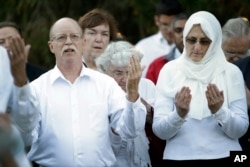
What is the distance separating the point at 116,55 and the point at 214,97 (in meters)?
1.02

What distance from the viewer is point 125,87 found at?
7922mm

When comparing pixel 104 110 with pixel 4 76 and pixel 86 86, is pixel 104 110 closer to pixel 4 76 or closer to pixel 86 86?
pixel 86 86

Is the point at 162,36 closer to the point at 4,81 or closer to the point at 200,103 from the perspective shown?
the point at 200,103

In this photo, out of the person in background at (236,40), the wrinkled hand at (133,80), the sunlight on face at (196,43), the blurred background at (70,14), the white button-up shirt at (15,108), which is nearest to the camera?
the white button-up shirt at (15,108)

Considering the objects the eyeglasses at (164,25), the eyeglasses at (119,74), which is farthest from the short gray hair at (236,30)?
the eyeglasses at (164,25)

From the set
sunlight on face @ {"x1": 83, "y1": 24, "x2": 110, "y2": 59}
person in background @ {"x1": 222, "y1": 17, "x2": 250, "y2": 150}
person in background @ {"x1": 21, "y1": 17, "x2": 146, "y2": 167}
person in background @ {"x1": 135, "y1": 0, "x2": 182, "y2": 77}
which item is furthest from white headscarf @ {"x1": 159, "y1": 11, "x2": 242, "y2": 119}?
person in background @ {"x1": 135, "y1": 0, "x2": 182, "y2": 77}

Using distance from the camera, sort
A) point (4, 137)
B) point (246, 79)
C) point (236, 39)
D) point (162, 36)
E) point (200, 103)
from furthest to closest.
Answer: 1. point (162, 36)
2. point (236, 39)
3. point (246, 79)
4. point (200, 103)
5. point (4, 137)

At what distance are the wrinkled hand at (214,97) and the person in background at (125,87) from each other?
725 mm

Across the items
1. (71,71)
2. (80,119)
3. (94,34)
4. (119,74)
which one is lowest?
(80,119)

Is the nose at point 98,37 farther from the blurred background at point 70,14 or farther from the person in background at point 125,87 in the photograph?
the blurred background at point 70,14

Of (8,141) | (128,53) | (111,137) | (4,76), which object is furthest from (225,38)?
(8,141)

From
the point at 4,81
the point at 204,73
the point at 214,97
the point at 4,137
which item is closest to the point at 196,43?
the point at 204,73

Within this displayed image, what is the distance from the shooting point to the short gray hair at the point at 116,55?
310 inches

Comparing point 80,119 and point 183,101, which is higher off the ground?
point 183,101
